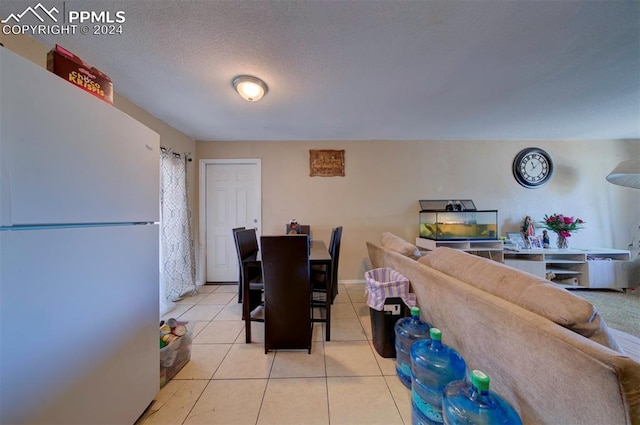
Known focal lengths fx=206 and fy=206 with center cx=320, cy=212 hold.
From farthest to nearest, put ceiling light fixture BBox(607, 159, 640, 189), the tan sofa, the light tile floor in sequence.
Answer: ceiling light fixture BBox(607, 159, 640, 189), the light tile floor, the tan sofa

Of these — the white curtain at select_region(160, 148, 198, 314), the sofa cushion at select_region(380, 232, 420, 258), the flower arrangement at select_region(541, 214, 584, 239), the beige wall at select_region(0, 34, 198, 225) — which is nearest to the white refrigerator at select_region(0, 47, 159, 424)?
the beige wall at select_region(0, 34, 198, 225)

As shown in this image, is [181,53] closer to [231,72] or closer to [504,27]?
[231,72]

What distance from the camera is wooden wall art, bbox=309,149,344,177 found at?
10.9 feet

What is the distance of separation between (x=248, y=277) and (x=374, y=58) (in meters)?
2.02

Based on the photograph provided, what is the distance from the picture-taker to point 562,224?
10.3 feet

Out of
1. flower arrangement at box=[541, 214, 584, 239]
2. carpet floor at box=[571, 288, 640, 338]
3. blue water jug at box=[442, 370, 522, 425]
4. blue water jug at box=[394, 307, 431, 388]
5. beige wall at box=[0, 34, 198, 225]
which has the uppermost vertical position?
beige wall at box=[0, 34, 198, 225]

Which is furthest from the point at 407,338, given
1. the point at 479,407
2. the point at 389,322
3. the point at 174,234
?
the point at 174,234

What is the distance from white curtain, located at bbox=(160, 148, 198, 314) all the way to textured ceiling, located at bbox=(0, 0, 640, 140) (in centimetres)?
65

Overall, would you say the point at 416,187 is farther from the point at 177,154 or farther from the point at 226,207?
the point at 177,154

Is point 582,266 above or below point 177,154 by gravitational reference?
below

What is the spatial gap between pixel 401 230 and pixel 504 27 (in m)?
2.55

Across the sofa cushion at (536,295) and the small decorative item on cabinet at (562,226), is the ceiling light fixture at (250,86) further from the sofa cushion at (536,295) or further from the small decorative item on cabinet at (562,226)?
the small decorative item on cabinet at (562,226)

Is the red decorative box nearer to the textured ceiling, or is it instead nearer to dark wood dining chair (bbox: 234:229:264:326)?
the textured ceiling

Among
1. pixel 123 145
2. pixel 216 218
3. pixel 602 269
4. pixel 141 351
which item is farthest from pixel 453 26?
pixel 602 269
